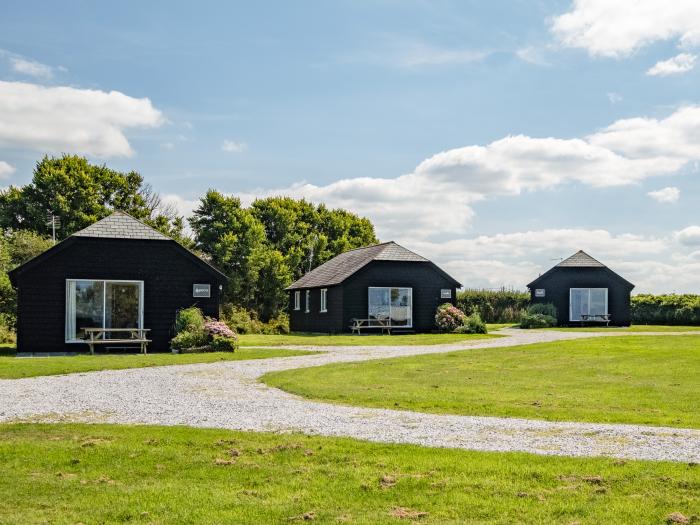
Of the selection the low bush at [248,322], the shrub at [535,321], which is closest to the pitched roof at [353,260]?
the low bush at [248,322]

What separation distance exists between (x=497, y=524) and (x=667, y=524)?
1.43 metres

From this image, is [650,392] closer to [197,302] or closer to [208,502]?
[208,502]

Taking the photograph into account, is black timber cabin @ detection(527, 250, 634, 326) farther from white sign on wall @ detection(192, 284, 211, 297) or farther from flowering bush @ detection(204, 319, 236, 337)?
flowering bush @ detection(204, 319, 236, 337)

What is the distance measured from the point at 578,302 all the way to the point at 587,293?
2.41 ft

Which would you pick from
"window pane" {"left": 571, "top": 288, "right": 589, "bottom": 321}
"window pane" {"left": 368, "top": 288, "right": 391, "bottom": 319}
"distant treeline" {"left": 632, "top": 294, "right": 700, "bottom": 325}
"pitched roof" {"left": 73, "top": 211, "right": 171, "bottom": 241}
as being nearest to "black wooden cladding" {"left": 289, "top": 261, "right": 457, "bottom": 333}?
"window pane" {"left": 368, "top": 288, "right": 391, "bottom": 319}

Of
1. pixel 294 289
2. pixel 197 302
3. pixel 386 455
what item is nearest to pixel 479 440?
pixel 386 455

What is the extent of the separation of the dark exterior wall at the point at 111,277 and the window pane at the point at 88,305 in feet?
1.12

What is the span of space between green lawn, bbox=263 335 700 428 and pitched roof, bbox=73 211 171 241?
10.4 m

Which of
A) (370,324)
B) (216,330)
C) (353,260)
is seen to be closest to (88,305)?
(216,330)

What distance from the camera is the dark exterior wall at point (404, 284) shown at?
123 feet

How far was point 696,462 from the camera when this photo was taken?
333 inches

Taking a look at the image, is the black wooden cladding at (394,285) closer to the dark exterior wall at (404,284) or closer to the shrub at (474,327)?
the dark exterior wall at (404,284)

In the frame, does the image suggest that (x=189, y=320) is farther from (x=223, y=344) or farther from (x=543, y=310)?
(x=543, y=310)

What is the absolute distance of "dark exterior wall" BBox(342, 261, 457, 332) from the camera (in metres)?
37.5
